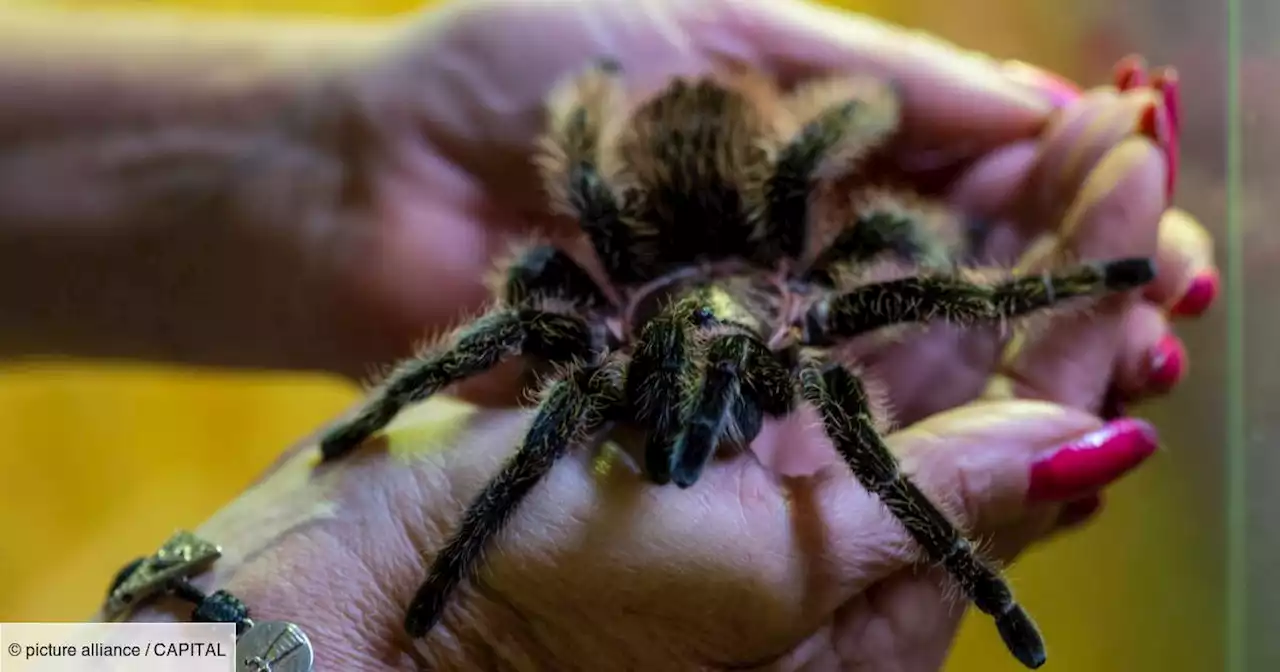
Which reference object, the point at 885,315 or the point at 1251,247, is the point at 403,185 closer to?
the point at 885,315

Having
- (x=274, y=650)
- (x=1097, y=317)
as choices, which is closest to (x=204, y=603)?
(x=274, y=650)

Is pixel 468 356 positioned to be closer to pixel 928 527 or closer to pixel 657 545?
pixel 657 545

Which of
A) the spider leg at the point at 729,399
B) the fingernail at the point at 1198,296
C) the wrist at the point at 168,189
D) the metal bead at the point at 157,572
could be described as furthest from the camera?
the wrist at the point at 168,189

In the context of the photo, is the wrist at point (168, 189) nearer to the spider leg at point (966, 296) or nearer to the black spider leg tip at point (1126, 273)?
the spider leg at point (966, 296)

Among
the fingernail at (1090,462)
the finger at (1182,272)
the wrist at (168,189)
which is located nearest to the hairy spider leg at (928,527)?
the fingernail at (1090,462)

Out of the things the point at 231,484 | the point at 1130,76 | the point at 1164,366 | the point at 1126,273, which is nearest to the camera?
the point at 1126,273

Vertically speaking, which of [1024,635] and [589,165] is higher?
[589,165]
